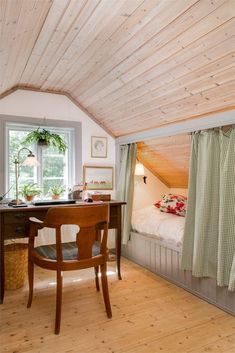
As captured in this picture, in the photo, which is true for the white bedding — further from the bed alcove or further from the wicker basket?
the wicker basket

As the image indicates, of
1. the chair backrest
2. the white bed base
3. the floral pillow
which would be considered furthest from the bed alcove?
the chair backrest

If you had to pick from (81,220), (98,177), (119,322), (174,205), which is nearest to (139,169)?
(98,177)

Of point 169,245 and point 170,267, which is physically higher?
point 169,245

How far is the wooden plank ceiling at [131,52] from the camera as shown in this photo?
1644 millimetres

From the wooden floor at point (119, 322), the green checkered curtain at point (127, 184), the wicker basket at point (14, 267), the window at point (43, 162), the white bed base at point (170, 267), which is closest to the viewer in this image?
the wooden floor at point (119, 322)

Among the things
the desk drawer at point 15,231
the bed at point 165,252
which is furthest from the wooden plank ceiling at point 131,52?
the desk drawer at point 15,231

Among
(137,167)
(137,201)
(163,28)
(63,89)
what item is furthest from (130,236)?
(163,28)

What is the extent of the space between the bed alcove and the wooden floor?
0.31ft

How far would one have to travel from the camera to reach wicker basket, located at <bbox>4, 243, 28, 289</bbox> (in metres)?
2.68

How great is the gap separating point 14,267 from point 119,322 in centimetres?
121

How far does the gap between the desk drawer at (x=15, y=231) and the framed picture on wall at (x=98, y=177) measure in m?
1.27

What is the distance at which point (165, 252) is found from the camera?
9.82ft

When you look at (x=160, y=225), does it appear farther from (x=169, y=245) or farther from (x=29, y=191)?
(x=29, y=191)

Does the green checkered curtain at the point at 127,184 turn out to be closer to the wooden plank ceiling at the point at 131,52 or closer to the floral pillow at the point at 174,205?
the floral pillow at the point at 174,205
